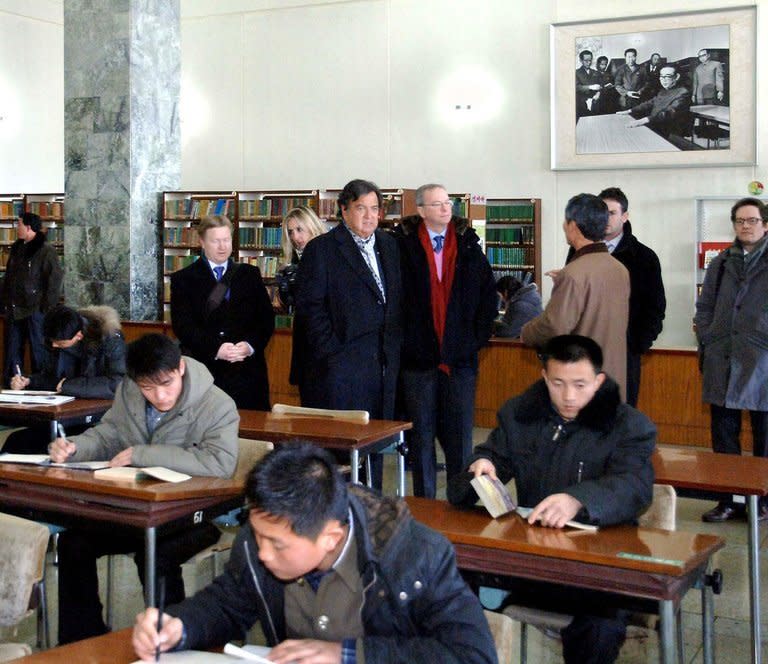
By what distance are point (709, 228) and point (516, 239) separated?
215cm

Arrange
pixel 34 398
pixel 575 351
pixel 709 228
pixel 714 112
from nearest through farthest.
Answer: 1. pixel 575 351
2. pixel 34 398
3. pixel 714 112
4. pixel 709 228

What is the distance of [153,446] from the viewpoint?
3818 mm

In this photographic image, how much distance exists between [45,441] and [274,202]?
731 cm

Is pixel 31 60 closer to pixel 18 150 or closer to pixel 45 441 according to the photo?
pixel 18 150

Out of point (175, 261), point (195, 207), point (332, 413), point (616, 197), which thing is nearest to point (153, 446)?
point (332, 413)

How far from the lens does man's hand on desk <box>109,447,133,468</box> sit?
12.4 feet

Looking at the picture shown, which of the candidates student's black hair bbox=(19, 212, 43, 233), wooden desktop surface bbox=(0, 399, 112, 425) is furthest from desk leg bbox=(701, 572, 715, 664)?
student's black hair bbox=(19, 212, 43, 233)

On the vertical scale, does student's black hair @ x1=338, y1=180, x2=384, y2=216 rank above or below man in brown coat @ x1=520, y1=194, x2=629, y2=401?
above

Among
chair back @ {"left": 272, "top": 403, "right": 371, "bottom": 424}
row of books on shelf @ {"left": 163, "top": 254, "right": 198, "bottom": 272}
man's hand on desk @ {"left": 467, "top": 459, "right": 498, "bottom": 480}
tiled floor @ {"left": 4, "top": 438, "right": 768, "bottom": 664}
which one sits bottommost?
tiled floor @ {"left": 4, "top": 438, "right": 768, "bottom": 664}

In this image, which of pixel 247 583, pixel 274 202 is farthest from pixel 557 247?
pixel 247 583

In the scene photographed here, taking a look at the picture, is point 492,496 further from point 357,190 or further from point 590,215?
point 357,190

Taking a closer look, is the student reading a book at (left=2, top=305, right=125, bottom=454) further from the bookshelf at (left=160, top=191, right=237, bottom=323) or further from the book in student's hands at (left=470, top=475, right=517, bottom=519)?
the bookshelf at (left=160, top=191, right=237, bottom=323)

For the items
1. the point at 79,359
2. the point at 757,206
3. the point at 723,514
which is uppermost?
the point at 757,206

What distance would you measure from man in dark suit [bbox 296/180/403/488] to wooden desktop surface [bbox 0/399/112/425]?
44.5 inches
